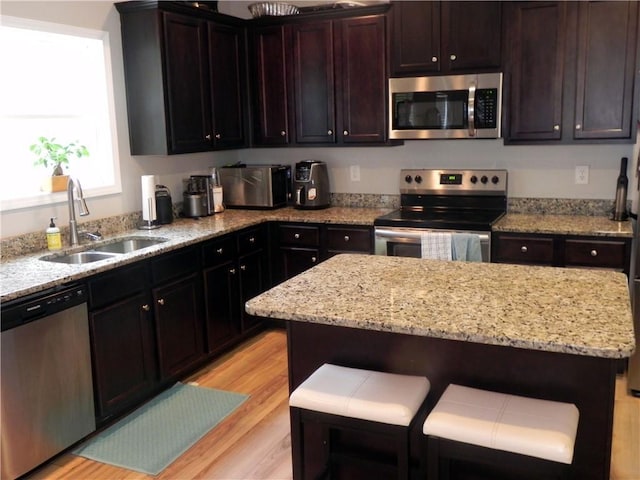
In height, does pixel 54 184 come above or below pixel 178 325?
above

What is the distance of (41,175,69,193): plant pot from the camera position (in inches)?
141

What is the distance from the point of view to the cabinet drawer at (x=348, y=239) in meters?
4.26

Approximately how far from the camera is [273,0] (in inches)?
184

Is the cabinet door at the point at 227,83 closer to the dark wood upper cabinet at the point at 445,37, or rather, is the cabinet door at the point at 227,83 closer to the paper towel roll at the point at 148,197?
the paper towel roll at the point at 148,197

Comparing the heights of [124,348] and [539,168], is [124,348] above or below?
below

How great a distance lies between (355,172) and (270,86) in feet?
3.06

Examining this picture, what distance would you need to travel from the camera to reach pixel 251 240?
440cm

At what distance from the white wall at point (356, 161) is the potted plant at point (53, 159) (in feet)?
0.39

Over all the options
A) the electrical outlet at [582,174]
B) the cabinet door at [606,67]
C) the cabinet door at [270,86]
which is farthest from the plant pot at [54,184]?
the electrical outlet at [582,174]

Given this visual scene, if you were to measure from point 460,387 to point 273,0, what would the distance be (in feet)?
11.8

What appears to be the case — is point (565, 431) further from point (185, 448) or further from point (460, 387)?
point (185, 448)

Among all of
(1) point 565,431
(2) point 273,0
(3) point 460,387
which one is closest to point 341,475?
(3) point 460,387

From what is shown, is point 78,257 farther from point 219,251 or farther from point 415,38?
point 415,38

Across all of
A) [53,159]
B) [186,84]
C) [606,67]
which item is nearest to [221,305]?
[53,159]
